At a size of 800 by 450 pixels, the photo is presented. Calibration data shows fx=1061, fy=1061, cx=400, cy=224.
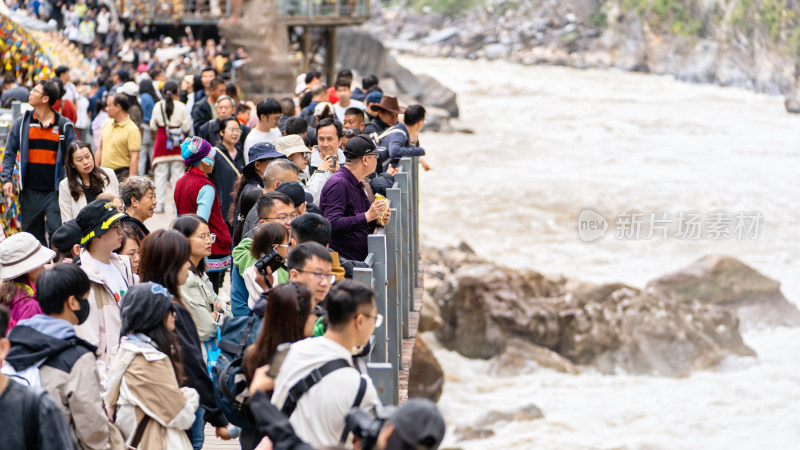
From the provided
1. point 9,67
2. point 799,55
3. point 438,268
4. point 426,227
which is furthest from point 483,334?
point 799,55

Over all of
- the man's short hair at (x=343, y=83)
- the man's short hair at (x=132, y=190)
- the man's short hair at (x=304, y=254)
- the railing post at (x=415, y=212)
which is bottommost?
the railing post at (x=415, y=212)

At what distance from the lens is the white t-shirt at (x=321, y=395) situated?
3.40 m

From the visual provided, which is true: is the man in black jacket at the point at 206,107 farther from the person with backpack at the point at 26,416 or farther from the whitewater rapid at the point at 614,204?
the person with backpack at the point at 26,416

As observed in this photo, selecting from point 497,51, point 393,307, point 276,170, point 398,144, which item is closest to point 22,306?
point 276,170

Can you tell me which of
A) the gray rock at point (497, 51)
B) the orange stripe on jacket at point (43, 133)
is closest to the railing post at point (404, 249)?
the orange stripe on jacket at point (43, 133)

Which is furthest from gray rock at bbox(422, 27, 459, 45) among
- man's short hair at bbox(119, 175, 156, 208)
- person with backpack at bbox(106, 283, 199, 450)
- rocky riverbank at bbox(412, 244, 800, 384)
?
person with backpack at bbox(106, 283, 199, 450)

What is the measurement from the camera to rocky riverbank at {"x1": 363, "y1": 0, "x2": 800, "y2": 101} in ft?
153

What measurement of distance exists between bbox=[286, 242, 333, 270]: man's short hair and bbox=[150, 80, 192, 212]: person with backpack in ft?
18.2

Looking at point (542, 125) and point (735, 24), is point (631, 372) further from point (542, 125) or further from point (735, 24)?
point (735, 24)

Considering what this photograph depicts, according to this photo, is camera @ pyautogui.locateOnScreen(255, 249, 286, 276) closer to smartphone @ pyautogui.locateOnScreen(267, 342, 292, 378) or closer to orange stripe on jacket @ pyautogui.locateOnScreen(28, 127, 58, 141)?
smartphone @ pyautogui.locateOnScreen(267, 342, 292, 378)

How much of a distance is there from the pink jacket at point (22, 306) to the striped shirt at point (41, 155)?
3.33m

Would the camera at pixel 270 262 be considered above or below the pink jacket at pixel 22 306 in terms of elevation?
above

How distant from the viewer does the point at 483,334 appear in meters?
15.5

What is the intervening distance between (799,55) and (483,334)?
34.2 m
